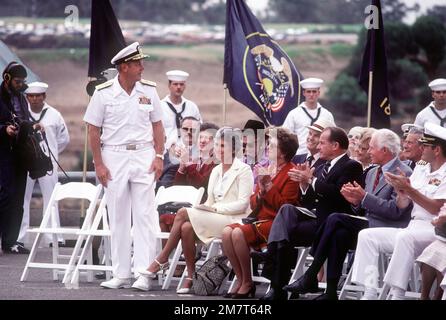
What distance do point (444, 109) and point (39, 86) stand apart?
208 inches

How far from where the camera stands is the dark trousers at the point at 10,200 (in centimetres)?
1691

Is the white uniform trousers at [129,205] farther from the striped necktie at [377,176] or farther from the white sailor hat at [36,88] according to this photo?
the white sailor hat at [36,88]

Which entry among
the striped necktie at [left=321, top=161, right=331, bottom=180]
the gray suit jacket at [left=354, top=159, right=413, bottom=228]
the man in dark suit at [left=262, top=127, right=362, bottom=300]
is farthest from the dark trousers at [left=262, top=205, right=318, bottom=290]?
the gray suit jacket at [left=354, top=159, right=413, bottom=228]

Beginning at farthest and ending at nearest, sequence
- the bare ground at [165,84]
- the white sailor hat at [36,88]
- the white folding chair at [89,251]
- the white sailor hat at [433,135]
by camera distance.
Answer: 1. the bare ground at [165,84]
2. the white sailor hat at [36,88]
3. the white folding chair at [89,251]
4. the white sailor hat at [433,135]

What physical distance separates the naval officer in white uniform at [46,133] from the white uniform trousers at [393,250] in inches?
288

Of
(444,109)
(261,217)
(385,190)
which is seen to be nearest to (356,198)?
(385,190)

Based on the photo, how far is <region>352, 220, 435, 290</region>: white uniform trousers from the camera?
10.9 m

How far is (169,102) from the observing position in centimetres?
1767

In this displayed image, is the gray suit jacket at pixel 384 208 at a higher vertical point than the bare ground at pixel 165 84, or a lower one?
higher

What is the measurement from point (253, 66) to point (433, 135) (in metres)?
6.78

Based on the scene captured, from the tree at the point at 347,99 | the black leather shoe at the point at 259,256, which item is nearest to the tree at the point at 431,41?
the tree at the point at 347,99

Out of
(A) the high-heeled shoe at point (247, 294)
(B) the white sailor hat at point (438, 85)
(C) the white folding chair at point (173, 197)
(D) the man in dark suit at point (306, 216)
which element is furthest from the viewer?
(B) the white sailor hat at point (438, 85)

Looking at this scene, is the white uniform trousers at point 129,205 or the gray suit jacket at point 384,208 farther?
the white uniform trousers at point 129,205

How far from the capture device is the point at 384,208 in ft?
38.0
